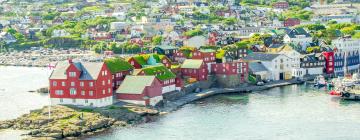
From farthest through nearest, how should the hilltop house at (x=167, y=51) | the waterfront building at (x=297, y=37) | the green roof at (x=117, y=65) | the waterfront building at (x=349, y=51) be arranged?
the waterfront building at (x=297, y=37)
the waterfront building at (x=349, y=51)
the hilltop house at (x=167, y=51)
the green roof at (x=117, y=65)

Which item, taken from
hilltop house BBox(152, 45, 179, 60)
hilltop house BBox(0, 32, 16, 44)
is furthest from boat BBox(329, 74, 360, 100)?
hilltop house BBox(0, 32, 16, 44)

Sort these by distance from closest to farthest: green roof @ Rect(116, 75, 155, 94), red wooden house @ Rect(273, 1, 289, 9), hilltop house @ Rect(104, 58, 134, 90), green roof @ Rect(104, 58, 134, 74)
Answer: green roof @ Rect(116, 75, 155, 94) → hilltop house @ Rect(104, 58, 134, 90) → green roof @ Rect(104, 58, 134, 74) → red wooden house @ Rect(273, 1, 289, 9)

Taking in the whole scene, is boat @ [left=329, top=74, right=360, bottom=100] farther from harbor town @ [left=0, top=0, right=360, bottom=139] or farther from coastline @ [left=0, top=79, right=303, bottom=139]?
coastline @ [left=0, top=79, right=303, bottom=139]

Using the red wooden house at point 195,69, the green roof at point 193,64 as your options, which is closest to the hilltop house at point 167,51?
the green roof at point 193,64

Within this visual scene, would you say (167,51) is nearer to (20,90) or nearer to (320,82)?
(20,90)

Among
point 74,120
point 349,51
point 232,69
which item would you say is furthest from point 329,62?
point 74,120

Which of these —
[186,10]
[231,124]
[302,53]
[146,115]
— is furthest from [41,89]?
[186,10]

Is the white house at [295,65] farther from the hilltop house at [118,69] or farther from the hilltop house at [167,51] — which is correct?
the hilltop house at [118,69]
